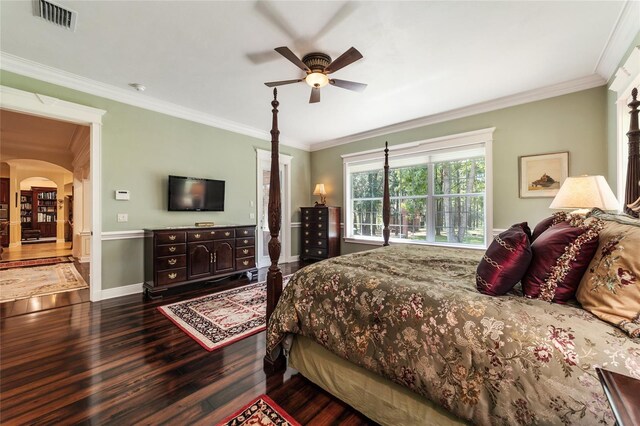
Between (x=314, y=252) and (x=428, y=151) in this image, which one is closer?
(x=428, y=151)

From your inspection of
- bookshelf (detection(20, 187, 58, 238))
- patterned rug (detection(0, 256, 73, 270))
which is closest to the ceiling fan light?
patterned rug (detection(0, 256, 73, 270))

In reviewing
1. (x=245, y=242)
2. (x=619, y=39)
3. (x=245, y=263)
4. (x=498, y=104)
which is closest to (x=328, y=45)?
(x=619, y=39)

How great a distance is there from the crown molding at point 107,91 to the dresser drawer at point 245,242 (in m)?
2.06

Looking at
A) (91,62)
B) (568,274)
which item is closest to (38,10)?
(91,62)

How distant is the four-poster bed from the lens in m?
0.89

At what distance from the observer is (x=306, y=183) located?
618 centimetres

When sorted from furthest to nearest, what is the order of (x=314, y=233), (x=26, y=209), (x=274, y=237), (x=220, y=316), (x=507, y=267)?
(x=26, y=209) < (x=314, y=233) < (x=220, y=316) < (x=274, y=237) < (x=507, y=267)

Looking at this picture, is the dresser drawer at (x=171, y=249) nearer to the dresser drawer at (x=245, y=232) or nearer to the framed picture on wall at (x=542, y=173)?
the dresser drawer at (x=245, y=232)

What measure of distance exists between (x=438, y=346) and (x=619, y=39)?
332 centimetres

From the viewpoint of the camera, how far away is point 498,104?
3.72 meters

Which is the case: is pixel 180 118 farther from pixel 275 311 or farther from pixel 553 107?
pixel 553 107

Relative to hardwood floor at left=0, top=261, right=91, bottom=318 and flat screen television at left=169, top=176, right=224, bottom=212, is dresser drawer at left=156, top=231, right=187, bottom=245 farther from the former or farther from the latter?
hardwood floor at left=0, top=261, right=91, bottom=318

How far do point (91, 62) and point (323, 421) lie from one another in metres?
4.02

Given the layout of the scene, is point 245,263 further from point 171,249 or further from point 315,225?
point 315,225
